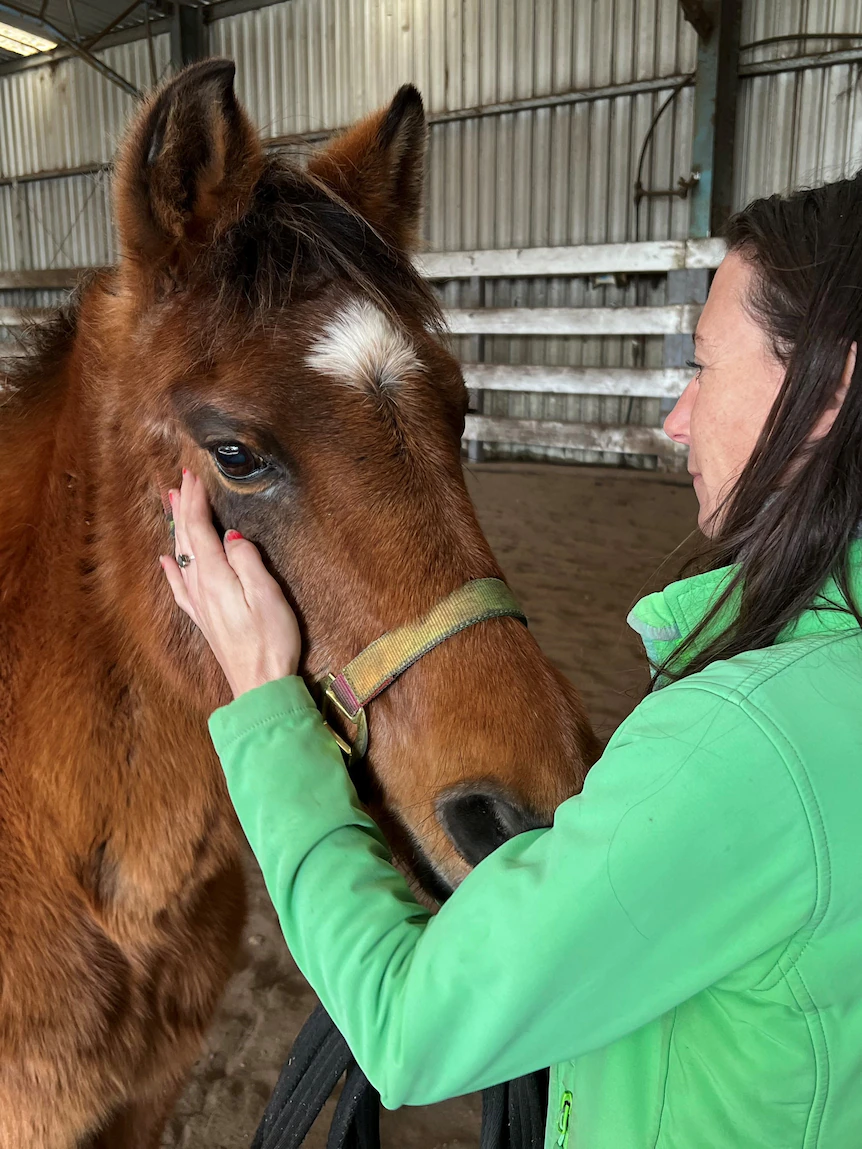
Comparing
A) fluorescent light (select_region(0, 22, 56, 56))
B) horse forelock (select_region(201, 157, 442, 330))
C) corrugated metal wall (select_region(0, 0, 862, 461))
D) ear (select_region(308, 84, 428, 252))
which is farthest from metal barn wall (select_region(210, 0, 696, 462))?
horse forelock (select_region(201, 157, 442, 330))

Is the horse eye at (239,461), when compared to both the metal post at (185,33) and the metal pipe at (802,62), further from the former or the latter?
the metal post at (185,33)

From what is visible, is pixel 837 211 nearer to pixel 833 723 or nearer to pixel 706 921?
pixel 833 723

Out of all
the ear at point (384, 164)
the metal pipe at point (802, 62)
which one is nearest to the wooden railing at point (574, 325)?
the metal pipe at point (802, 62)

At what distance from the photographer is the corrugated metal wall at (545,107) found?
766 centimetres

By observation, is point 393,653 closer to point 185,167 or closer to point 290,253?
Result: point 290,253

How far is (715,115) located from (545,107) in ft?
6.72

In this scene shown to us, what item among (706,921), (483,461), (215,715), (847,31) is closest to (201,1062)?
(215,715)

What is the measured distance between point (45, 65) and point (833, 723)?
14.4 m

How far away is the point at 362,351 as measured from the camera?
1.18 metres

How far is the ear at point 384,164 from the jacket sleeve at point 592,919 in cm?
116

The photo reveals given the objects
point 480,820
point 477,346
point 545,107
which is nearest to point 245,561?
point 480,820

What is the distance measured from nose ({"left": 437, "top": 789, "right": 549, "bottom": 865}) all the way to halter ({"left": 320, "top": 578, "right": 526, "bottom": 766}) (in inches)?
6.2

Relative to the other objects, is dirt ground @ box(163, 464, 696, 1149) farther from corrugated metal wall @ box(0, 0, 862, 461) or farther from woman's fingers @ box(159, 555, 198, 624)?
corrugated metal wall @ box(0, 0, 862, 461)

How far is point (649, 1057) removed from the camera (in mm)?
833
